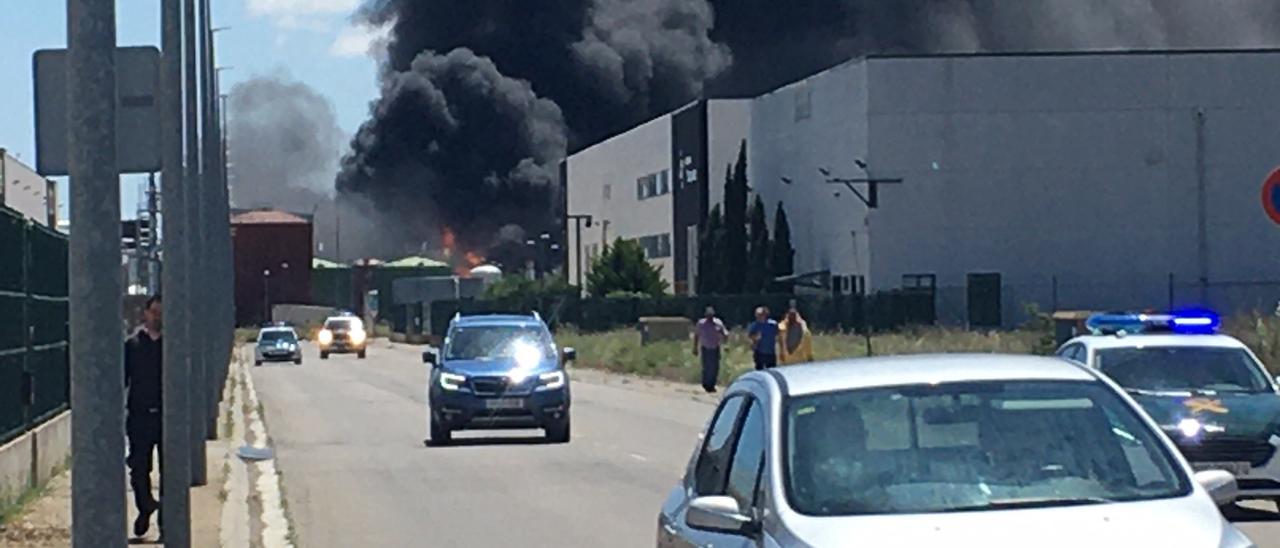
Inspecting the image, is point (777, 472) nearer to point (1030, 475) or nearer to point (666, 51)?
point (1030, 475)

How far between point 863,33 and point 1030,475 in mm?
126268

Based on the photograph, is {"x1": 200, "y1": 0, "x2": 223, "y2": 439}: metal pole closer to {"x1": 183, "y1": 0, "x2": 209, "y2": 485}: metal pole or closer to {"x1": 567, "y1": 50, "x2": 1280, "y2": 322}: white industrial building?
{"x1": 183, "y1": 0, "x2": 209, "y2": 485}: metal pole

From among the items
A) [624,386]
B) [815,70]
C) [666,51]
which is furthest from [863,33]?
[624,386]

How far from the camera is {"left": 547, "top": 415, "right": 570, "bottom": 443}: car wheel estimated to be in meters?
26.5

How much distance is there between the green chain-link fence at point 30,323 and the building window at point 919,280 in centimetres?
4798

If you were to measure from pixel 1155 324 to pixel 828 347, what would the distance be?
3661 cm

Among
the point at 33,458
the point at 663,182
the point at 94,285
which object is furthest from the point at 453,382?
the point at 663,182

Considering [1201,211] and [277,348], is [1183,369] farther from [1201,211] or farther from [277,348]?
[277,348]

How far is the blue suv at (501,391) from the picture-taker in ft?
85.8

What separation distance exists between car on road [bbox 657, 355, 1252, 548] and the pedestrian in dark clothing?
7558mm

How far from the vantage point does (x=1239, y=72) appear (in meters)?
67.8

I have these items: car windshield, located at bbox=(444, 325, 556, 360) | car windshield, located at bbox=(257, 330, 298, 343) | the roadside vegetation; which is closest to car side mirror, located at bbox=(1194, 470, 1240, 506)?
car windshield, located at bbox=(444, 325, 556, 360)

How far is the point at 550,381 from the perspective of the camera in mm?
26203

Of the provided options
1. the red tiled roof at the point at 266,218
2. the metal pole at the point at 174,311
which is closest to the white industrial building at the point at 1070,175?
the metal pole at the point at 174,311
